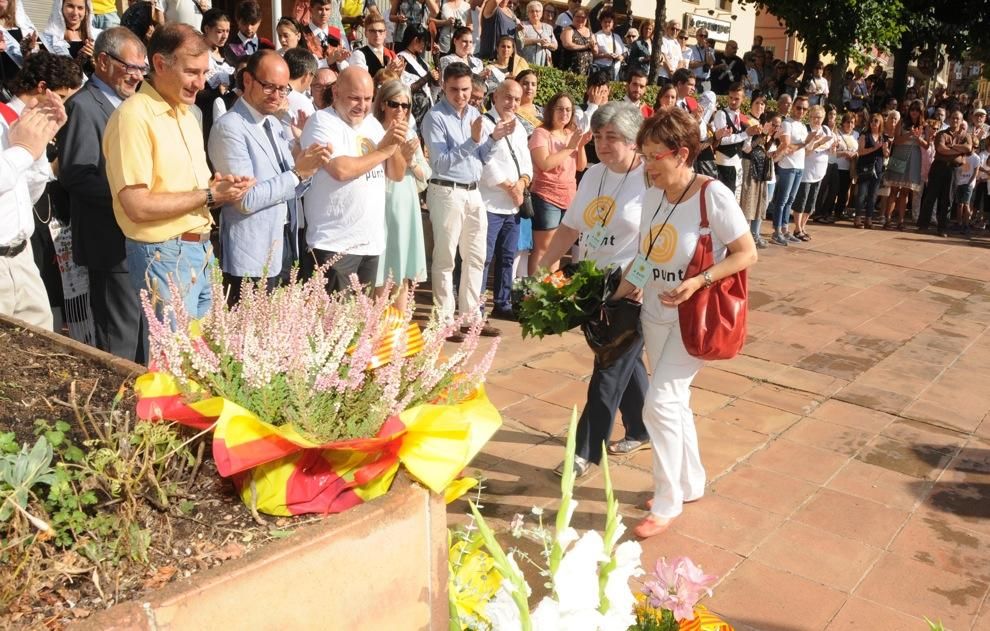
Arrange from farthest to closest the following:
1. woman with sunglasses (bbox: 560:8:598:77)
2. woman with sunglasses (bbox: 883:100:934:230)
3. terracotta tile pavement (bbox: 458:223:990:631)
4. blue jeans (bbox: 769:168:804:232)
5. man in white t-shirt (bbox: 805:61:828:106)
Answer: man in white t-shirt (bbox: 805:61:828:106) < woman with sunglasses (bbox: 883:100:934:230) < woman with sunglasses (bbox: 560:8:598:77) < blue jeans (bbox: 769:168:804:232) < terracotta tile pavement (bbox: 458:223:990:631)

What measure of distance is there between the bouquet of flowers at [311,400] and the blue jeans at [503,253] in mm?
4739

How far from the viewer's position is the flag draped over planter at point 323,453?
7.04 ft

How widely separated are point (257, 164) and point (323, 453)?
2968mm

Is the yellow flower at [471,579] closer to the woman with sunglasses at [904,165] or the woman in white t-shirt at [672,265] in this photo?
the woman in white t-shirt at [672,265]

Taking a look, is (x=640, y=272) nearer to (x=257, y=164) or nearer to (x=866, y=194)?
(x=257, y=164)

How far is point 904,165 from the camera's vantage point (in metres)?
14.3

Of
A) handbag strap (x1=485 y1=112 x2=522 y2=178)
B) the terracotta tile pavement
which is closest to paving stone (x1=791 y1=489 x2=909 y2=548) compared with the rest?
the terracotta tile pavement

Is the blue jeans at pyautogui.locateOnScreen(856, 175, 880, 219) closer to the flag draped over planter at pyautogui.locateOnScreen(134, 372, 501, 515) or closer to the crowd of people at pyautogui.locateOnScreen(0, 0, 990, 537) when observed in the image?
the crowd of people at pyautogui.locateOnScreen(0, 0, 990, 537)

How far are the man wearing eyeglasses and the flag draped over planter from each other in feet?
9.24

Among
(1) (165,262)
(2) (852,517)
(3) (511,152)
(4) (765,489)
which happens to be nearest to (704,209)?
(4) (765,489)

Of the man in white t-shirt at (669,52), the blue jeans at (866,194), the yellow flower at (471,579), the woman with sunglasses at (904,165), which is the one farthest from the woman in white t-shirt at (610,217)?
the man in white t-shirt at (669,52)

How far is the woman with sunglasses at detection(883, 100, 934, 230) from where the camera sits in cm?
1420

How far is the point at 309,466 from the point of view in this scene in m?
2.25

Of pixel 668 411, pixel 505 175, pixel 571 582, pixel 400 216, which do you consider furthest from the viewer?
pixel 505 175
